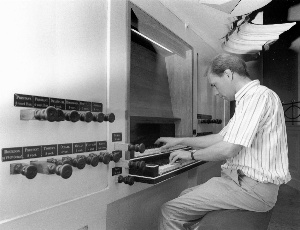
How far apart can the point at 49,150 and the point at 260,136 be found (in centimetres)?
142

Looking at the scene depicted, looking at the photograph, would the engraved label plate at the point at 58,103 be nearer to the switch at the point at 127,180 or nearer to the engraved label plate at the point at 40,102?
the engraved label plate at the point at 40,102

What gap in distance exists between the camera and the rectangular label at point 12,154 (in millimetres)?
1257

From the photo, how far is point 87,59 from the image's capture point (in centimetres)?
172

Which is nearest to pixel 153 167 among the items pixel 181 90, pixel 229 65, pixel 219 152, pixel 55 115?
pixel 219 152

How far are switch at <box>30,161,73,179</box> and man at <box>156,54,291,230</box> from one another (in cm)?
105

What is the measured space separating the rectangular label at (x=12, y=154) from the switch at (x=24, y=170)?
0.03m

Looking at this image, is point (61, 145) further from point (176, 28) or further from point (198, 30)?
point (198, 30)

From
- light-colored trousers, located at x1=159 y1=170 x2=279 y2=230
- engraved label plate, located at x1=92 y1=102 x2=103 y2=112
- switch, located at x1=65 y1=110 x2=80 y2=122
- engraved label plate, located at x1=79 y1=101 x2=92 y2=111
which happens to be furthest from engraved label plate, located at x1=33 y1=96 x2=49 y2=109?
light-colored trousers, located at x1=159 y1=170 x2=279 y2=230

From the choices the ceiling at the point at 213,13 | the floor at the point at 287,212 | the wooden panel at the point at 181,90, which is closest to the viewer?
the ceiling at the point at 213,13

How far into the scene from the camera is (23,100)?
133cm

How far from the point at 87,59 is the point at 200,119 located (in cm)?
211

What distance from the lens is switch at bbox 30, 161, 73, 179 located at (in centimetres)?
127

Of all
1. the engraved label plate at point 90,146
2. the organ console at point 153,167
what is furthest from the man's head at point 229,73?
the engraved label plate at point 90,146

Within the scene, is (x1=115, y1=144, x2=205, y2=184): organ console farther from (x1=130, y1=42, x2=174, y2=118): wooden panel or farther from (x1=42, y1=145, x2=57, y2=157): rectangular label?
(x1=42, y1=145, x2=57, y2=157): rectangular label
